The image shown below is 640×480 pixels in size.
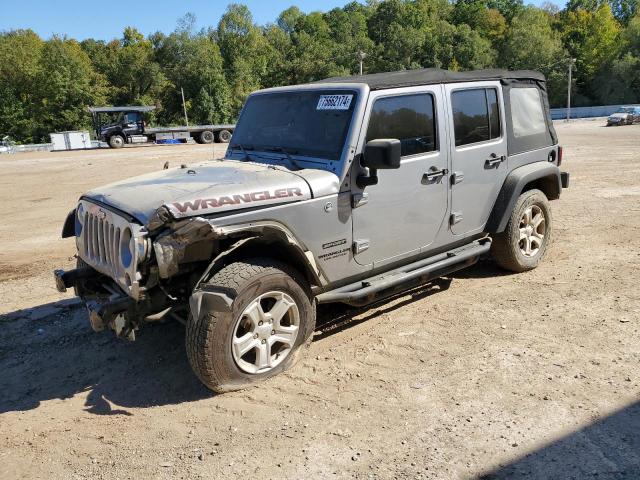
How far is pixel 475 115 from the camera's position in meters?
5.04

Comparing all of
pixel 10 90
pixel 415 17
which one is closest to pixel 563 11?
pixel 415 17

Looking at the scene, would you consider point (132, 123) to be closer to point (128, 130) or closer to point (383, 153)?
point (128, 130)

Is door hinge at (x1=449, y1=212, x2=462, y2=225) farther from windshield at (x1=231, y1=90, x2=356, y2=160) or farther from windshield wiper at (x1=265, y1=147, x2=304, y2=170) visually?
windshield wiper at (x1=265, y1=147, x2=304, y2=170)

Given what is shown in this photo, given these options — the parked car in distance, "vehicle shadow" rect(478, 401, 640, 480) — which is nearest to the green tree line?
the parked car in distance

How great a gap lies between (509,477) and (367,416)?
35.9 inches

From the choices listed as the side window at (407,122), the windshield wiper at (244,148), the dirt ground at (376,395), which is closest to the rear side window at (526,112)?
the side window at (407,122)

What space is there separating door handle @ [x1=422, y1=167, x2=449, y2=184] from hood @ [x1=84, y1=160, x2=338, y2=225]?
3.19 ft

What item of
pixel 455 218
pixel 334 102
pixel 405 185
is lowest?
pixel 455 218

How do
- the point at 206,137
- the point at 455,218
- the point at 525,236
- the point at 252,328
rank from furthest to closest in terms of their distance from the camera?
the point at 206,137, the point at 525,236, the point at 455,218, the point at 252,328

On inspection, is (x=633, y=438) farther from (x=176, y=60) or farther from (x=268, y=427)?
(x=176, y=60)

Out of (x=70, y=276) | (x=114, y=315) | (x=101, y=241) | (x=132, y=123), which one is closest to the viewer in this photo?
(x=114, y=315)

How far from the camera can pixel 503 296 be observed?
523 cm

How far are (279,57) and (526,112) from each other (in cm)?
8323

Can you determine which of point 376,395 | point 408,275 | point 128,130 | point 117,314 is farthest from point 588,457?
point 128,130
